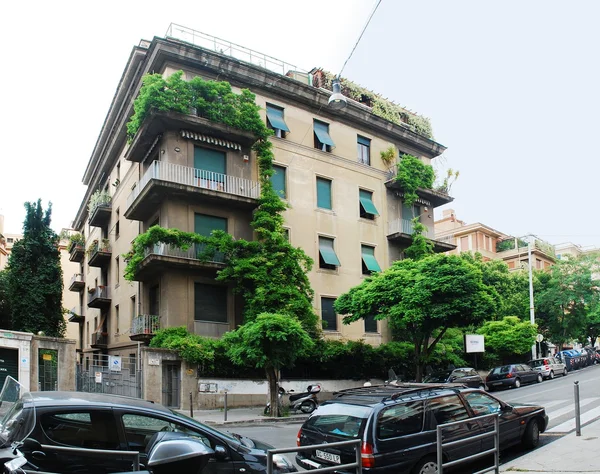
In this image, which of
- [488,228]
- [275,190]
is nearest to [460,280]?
[275,190]

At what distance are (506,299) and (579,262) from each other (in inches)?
284

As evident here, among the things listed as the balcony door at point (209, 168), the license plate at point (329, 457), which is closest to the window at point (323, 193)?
the balcony door at point (209, 168)

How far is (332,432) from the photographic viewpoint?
8.55m

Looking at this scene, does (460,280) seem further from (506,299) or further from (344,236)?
(506,299)

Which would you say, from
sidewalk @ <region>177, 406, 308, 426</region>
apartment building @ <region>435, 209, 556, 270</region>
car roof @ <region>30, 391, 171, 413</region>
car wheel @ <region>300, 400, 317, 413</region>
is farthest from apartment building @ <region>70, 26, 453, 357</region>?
apartment building @ <region>435, 209, 556, 270</region>

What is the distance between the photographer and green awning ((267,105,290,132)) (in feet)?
98.1

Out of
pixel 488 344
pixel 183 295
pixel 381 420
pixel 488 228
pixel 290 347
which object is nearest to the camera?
pixel 381 420

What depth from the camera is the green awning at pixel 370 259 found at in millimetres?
32844

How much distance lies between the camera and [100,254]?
121 feet

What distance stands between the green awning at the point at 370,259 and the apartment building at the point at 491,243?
31.1 metres

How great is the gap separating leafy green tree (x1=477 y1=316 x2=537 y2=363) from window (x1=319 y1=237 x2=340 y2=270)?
1372 cm

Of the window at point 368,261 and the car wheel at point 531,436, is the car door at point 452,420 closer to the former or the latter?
the car wheel at point 531,436

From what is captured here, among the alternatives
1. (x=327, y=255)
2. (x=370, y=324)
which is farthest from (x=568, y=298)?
(x=327, y=255)

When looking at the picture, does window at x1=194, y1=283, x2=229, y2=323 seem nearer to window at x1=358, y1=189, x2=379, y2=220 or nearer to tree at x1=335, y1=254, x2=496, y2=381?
tree at x1=335, y1=254, x2=496, y2=381
